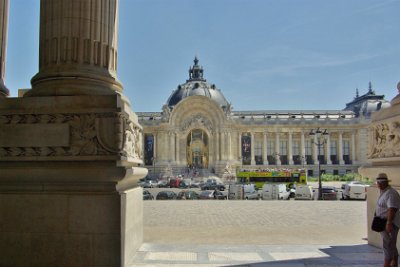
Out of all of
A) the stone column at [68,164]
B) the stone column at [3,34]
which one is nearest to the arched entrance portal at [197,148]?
the stone column at [3,34]

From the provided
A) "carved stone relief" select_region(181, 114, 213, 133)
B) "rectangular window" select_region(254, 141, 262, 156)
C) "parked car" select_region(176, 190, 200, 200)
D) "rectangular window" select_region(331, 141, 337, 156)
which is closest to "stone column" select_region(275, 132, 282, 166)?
"rectangular window" select_region(254, 141, 262, 156)

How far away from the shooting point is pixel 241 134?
88250 millimetres

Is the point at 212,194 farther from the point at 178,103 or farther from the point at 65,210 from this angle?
the point at 178,103

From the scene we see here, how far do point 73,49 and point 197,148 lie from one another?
82.4 meters

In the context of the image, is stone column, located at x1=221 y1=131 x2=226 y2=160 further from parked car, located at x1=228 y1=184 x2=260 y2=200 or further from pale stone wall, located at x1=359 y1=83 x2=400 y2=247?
pale stone wall, located at x1=359 y1=83 x2=400 y2=247

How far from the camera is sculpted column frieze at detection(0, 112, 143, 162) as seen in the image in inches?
239

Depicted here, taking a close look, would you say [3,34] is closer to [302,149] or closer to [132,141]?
[132,141]

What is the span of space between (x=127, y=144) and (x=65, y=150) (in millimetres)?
994

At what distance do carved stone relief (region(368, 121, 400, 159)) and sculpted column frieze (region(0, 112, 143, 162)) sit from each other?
4846 millimetres

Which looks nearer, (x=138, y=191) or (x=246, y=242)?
(x=138, y=191)

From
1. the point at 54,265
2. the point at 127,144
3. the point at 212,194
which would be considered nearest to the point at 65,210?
the point at 54,265

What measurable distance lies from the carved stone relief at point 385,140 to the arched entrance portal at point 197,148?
77.9 meters

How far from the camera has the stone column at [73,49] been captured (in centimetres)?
650

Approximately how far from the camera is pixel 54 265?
5.93 metres
